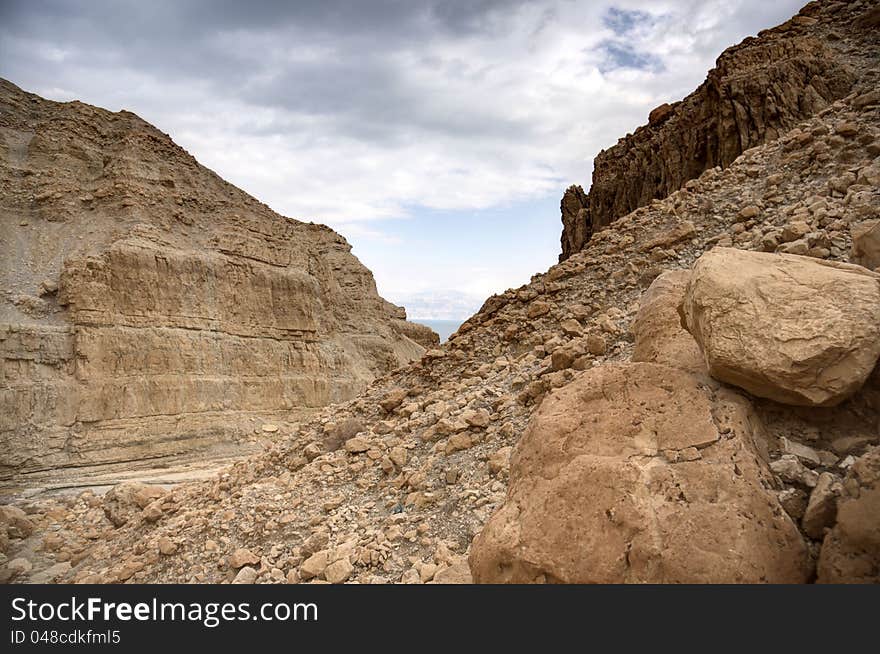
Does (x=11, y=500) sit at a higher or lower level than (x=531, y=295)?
lower

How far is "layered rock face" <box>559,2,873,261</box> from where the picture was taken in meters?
13.0

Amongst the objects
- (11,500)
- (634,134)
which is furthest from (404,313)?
(11,500)

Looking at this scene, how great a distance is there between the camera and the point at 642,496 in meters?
2.42

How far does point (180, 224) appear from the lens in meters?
25.0

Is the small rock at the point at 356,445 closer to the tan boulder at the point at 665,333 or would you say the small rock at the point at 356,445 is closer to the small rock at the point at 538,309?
the small rock at the point at 538,309

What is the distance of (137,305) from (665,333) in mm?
22234

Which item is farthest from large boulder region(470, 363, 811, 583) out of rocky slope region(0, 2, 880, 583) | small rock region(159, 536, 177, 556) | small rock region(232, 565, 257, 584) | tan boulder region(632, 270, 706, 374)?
small rock region(159, 536, 177, 556)

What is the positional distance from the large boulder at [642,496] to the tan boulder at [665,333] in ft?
1.33

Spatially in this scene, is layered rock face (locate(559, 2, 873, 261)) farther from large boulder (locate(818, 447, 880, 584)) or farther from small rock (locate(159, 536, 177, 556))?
small rock (locate(159, 536, 177, 556))

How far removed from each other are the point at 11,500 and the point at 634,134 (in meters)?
26.4

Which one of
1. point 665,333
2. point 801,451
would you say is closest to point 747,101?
point 665,333

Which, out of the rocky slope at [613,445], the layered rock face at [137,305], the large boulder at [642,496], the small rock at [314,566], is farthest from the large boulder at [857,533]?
the layered rock face at [137,305]

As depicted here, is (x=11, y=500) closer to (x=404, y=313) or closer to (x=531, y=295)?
(x=531, y=295)

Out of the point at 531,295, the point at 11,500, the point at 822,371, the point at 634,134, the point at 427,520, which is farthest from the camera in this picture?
the point at 634,134
